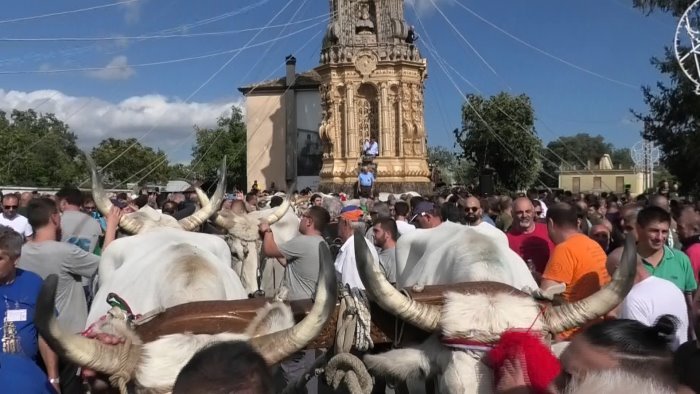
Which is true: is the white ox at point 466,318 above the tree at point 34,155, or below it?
below

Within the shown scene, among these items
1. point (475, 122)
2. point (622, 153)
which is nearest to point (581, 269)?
point (475, 122)

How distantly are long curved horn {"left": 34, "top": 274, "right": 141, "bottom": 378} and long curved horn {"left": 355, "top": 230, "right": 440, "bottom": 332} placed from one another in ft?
4.03

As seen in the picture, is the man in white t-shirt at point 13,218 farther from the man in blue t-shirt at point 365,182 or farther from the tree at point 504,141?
the tree at point 504,141

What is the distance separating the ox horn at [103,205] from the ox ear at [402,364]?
312 centimetres

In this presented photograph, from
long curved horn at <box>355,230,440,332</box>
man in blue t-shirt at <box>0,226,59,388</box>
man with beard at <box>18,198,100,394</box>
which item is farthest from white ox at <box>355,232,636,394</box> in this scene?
man with beard at <box>18,198,100,394</box>

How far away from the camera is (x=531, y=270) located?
656 centimetres

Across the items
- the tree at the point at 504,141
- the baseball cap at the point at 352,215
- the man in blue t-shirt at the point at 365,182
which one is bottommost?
the baseball cap at the point at 352,215

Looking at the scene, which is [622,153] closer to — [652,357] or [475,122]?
[475,122]

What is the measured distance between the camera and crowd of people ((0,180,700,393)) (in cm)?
248

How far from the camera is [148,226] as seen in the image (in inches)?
252

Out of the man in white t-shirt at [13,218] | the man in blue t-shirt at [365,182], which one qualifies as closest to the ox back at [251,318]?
the man in white t-shirt at [13,218]

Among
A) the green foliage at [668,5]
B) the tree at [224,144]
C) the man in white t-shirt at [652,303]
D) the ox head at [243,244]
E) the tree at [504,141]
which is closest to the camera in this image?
the man in white t-shirt at [652,303]

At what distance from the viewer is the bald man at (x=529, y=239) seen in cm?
689

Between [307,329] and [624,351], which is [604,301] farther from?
[307,329]
